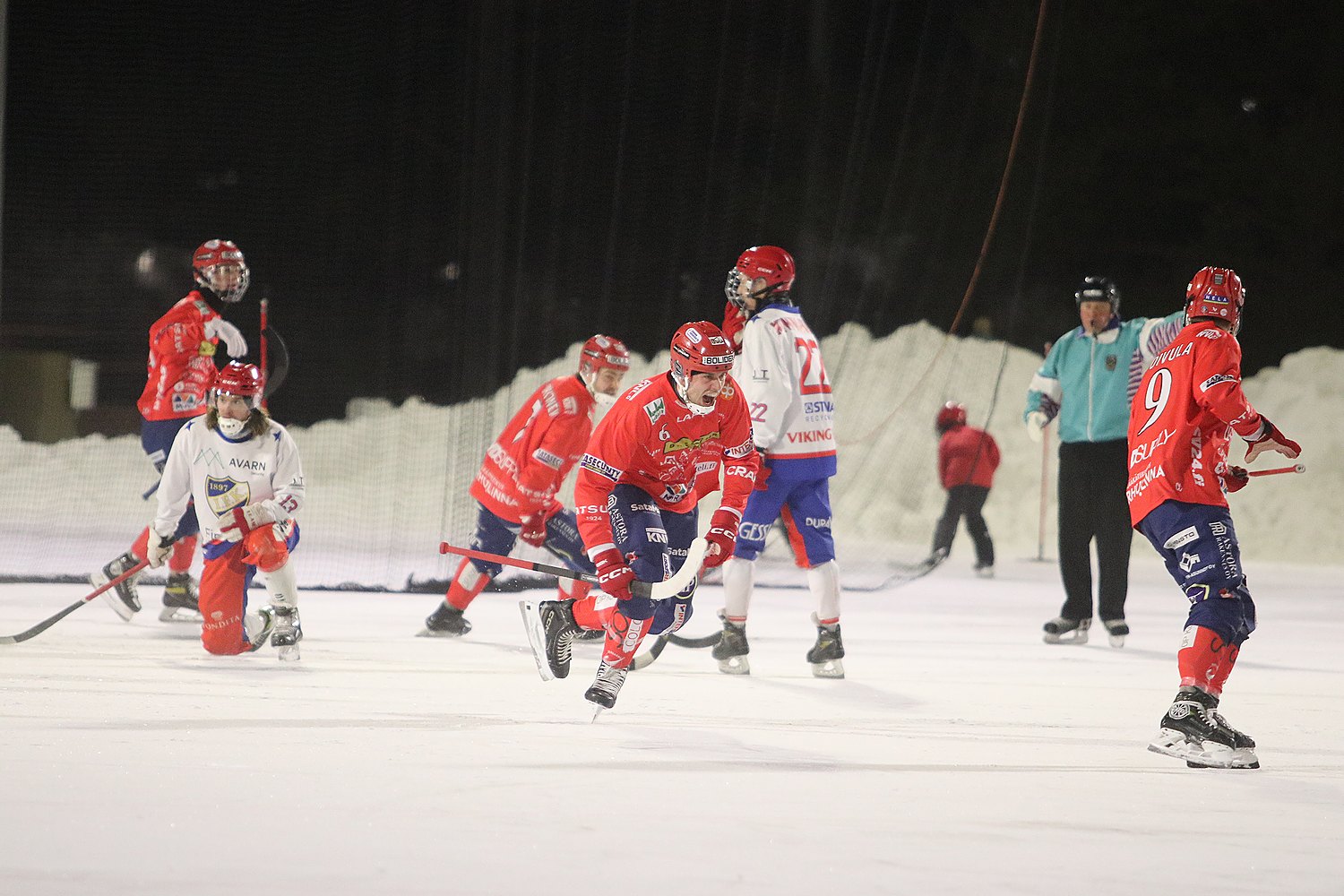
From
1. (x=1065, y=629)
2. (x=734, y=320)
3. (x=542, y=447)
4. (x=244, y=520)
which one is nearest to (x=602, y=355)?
(x=542, y=447)

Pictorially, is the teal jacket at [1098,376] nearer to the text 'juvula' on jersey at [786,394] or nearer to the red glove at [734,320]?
the text 'juvula' on jersey at [786,394]

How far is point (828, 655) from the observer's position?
5.02m

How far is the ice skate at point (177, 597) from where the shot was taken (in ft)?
19.6

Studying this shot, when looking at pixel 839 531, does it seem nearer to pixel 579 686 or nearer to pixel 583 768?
pixel 579 686

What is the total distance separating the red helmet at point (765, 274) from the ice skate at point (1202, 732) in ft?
7.04

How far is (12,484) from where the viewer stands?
1084 cm

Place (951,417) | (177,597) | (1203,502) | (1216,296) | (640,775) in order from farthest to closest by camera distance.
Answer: (951,417) < (177,597) < (1216,296) < (1203,502) < (640,775)

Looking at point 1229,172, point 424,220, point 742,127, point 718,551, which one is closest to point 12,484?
point 424,220

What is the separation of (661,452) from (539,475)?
1655 millimetres

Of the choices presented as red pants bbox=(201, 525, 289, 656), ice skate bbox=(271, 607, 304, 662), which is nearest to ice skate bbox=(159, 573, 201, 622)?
red pants bbox=(201, 525, 289, 656)

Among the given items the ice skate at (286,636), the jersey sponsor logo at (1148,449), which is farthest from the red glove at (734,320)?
the ice skate at (286,636)

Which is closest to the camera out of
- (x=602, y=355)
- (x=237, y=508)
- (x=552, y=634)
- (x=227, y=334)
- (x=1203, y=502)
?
(x=1203, y=502)

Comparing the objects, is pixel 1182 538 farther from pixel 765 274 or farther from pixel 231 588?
pixel 231 588

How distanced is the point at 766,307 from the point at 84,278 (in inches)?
373
